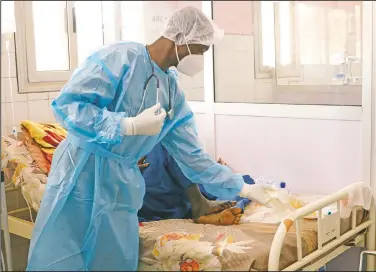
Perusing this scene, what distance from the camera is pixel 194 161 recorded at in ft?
5.98

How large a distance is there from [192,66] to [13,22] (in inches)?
21.3

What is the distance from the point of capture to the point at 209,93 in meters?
2.51

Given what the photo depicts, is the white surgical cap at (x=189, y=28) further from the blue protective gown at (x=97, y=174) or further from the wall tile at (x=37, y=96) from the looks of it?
the wall tile at (x=37, y=96)

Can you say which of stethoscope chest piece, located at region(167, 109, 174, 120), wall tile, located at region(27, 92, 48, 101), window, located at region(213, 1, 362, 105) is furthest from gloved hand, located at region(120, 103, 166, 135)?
window, located at region(213, 1, 362, 105)

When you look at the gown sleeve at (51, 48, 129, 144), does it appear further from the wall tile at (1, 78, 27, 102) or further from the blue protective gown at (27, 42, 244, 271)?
the wall tile at (1, 78, 27, 102)

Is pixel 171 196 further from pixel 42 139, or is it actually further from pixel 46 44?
pixel 46 44

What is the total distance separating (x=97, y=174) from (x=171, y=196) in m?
0.57

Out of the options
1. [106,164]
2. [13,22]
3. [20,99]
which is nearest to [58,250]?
[106,164]

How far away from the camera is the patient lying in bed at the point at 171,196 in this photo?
1912mm

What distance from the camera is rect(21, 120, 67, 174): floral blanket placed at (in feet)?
6.09

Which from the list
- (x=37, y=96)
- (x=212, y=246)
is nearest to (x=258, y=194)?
(x=212, y=246)

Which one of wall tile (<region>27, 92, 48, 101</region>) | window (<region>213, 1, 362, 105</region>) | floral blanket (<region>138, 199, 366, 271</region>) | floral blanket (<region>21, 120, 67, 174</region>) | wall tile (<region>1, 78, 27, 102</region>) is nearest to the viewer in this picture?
wall tile (<region>1, 78, 27, 102</region>)

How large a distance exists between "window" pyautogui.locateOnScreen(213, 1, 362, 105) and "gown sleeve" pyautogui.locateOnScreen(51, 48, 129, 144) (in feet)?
3.38

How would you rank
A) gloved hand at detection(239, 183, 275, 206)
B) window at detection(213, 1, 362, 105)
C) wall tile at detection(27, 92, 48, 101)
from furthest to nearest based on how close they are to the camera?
window at detection(213, 1, 362, 105)
gloved hand at detection(239, 183, 275, 206)
wall tile at detection(27, 92, 48, 101)
